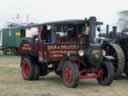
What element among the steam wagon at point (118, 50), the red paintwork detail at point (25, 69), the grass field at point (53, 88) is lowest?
the grass field at point (53, 88)

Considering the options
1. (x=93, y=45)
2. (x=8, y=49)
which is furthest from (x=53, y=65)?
(x=8, y=49)

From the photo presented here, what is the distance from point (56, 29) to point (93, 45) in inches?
54.0

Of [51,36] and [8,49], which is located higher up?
[51,36]

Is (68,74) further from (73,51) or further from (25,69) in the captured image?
(25,69)

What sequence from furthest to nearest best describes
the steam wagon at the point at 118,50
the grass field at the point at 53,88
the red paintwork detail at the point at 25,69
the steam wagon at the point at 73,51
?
the red paintwork detail at the point at 25,69 < the steam wagon at the point at 118,50 < the steam wagon at the point at 73,51 < the grass field at the point at 53,88

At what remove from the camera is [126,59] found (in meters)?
14.4

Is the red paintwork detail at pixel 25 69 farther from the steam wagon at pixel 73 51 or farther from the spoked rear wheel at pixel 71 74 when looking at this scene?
the spoked rear wheel at pixel 71 74

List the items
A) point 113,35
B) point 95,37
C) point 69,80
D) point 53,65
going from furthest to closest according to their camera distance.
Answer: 1. point 113,35
2. point 53,65
3. point 95,37
4. point 69,80

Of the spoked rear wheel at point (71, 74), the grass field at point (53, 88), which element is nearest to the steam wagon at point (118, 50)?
the grass field at point (53, 88)

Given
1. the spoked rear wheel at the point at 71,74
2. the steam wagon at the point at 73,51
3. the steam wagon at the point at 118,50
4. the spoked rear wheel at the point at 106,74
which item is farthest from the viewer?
the steam wagon at the point at 118,50

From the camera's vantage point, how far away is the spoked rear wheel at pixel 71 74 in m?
12.2

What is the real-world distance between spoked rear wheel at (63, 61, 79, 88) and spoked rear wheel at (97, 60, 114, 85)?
1.15 m

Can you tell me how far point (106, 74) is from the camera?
13188mm

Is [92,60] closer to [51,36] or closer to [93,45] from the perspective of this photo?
[93,45]
